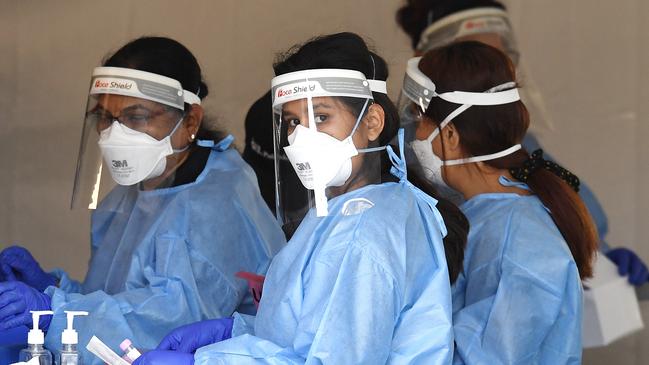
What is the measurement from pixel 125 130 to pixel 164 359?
3.15 ft

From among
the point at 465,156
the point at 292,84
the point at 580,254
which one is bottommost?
the point at 580,254

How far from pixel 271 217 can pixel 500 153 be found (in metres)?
0.66

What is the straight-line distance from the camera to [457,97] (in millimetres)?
2682

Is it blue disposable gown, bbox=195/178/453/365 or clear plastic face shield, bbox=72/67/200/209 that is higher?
clear plastic face shield, bbox=72/67/200/209

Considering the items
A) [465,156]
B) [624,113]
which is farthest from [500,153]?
[624,113]

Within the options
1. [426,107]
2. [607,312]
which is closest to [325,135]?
[426,107]

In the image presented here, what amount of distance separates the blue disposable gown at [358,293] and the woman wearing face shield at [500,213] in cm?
42

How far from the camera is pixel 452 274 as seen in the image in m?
2.32

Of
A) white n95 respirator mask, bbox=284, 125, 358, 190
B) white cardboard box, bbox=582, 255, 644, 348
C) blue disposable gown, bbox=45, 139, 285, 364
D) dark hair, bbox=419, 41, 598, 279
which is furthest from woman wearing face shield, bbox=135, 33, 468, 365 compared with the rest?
white cardboard box, bbox=582, 255, 644, 348

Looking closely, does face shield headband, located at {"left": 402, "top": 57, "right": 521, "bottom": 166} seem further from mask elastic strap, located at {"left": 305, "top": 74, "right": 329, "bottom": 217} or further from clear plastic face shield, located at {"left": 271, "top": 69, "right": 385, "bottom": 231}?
mask elastic strap, located at {"left": 305, "top": 74, "right": 329, "bottom": 217}

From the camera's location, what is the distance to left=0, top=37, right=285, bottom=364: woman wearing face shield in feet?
8.45

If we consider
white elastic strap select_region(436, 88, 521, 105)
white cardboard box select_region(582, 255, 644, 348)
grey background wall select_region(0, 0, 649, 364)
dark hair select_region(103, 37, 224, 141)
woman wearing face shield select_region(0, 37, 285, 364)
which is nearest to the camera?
woman wearing face shield select_region(0, 37, 285, 364)

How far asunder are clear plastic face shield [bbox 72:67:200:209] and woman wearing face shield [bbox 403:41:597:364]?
2.10ft

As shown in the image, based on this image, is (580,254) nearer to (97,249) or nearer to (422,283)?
(422,283)
